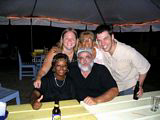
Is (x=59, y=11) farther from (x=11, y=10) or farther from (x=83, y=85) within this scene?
(x=83, y=85)

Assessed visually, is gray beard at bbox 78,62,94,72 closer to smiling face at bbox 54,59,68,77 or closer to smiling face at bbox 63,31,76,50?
smiling face at bbox 54,59,68,77

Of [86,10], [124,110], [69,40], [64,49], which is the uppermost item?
[86,10]

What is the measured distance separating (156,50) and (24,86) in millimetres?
8774

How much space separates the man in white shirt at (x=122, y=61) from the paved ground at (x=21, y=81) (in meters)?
2.49

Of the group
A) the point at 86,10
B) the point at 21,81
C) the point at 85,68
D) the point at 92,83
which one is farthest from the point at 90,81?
the point at 21,81

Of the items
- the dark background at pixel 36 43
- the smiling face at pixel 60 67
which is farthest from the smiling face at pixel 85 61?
the dark background at pixel 36 43

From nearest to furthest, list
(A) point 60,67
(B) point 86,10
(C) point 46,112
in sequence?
(C) point 46,112 → (A) point 60,67 → (B) point 86,10

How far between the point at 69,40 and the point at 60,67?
1.84 ft

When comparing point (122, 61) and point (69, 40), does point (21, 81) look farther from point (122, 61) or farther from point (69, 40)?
point (122, 61)

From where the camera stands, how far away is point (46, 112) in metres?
1.60

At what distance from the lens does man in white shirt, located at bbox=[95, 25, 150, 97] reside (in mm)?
2367

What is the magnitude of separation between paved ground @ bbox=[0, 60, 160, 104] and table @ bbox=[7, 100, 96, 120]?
2.51 m

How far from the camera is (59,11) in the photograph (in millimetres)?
4477

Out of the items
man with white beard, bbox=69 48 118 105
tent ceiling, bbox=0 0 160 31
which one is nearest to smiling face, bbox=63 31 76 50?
man with white beard, bbox=69 48 118 105
